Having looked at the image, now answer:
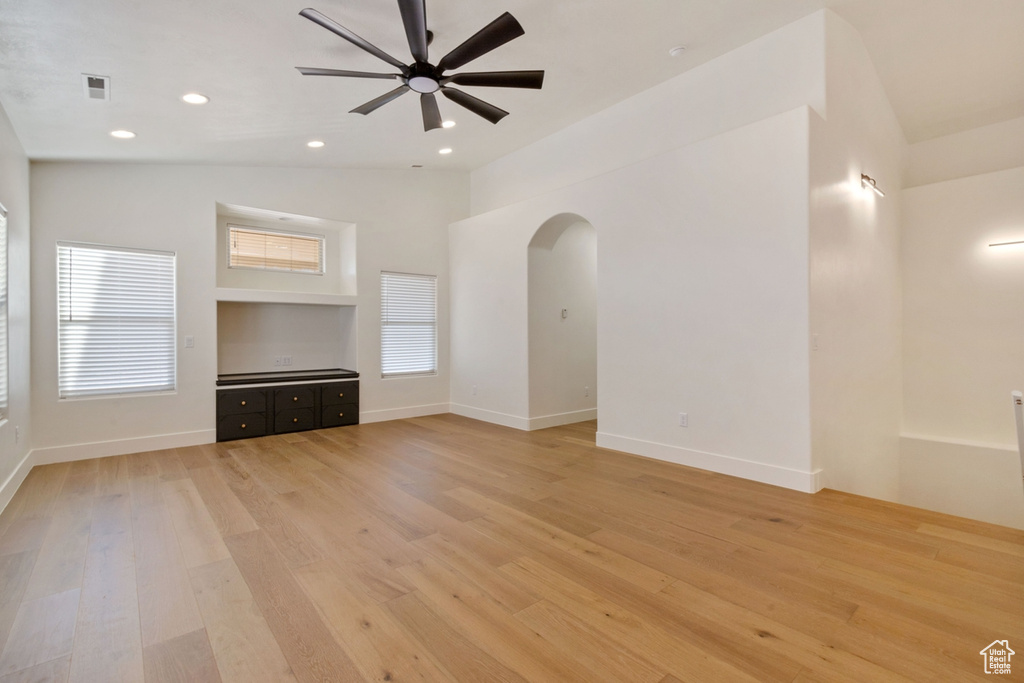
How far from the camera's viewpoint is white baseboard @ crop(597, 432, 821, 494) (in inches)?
141

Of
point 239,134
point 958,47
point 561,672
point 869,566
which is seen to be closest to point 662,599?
point 561,672

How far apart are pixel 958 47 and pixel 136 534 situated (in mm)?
7597

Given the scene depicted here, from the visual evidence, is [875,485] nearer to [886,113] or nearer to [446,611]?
[886,113]

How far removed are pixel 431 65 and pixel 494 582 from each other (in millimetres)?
3220

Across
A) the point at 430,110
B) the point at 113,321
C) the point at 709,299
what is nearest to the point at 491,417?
the point at 709,299

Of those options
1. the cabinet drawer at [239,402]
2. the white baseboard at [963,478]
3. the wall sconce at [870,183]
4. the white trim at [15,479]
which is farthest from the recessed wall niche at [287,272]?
the white baseboard at [963,478]

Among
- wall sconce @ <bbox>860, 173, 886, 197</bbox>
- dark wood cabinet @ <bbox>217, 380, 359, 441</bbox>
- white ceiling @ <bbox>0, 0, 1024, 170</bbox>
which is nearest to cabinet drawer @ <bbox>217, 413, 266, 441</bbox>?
dark wood cabinet @ <bbox>217, 380, 359, 441</bbox>

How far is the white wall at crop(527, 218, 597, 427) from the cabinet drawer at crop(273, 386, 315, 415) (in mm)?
2816

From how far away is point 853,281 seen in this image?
4301mm

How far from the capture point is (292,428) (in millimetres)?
5930

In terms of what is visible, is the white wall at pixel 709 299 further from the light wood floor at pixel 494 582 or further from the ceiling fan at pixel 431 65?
the ceiling fan at pixel 431 65

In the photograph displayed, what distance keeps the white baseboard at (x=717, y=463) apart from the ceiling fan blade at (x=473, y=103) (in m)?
3.25

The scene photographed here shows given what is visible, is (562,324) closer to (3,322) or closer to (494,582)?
(494,582)

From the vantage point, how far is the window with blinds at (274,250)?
614 centimetres
